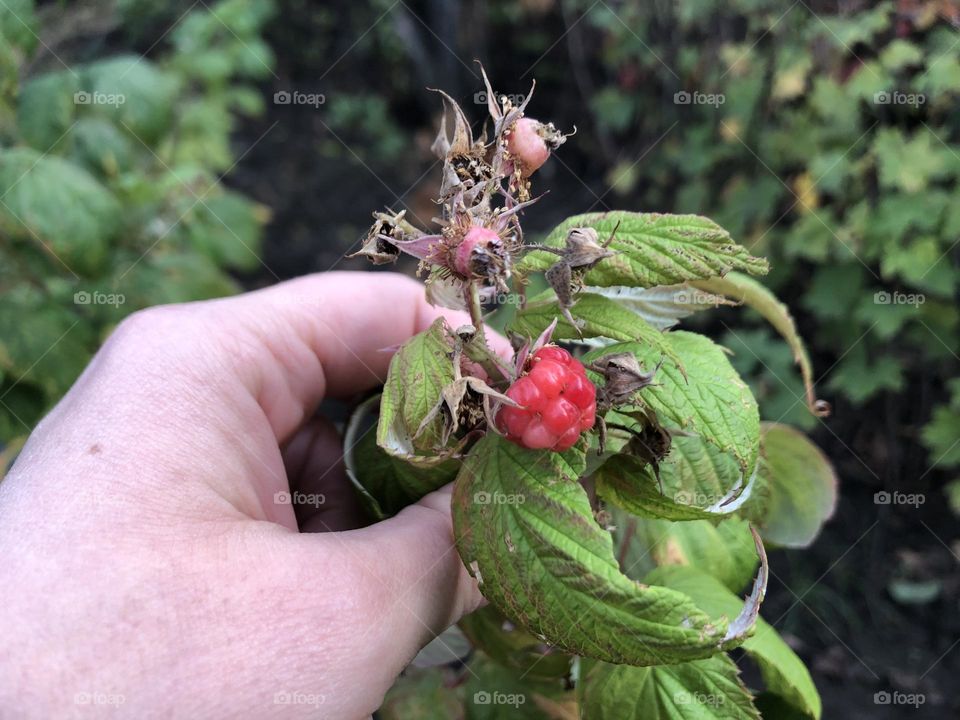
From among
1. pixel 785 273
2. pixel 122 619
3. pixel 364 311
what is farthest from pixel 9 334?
pixel 785 273

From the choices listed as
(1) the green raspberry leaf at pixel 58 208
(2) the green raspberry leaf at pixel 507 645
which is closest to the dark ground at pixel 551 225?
(1) the green raspberry leaf at pixel 58 208

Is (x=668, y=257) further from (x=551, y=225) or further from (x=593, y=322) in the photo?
(x=551, y=225)

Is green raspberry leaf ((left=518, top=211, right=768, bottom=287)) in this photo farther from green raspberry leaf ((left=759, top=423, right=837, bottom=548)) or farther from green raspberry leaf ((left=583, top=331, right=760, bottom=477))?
green raspberry leaf ((left=759, top=423, right=837, bottom=548))

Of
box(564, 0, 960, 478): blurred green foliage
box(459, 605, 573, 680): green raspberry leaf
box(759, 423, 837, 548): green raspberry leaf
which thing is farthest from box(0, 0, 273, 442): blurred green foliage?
box(564, 0, 960, 478): blurred green foliage

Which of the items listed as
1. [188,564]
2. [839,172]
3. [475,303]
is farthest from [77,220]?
[839,172]

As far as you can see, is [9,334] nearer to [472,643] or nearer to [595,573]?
[472,643]

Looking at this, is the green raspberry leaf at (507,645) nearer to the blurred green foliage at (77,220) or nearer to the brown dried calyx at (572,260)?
the brown dried calyx at (572,260)
